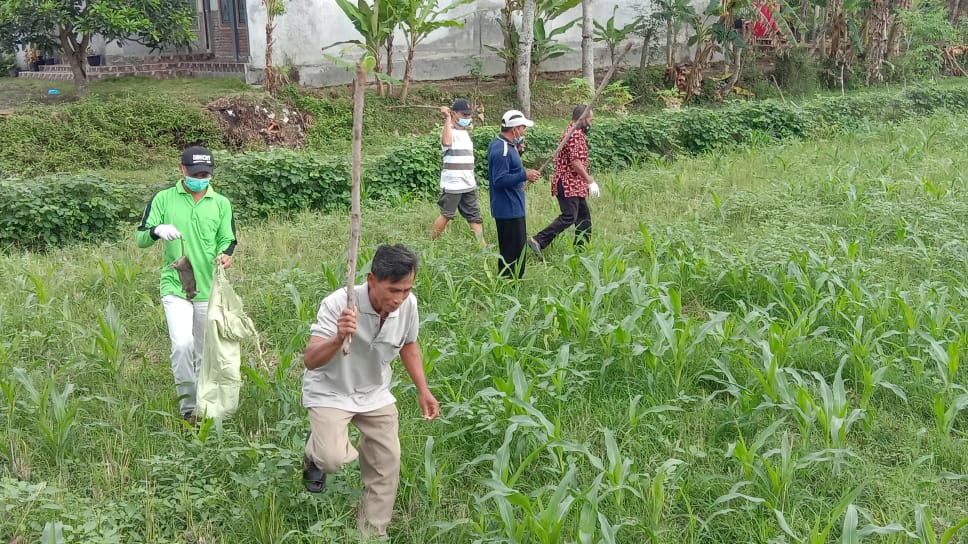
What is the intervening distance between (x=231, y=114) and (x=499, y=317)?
859 cm

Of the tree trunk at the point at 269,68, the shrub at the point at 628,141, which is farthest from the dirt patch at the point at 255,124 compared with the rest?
the shrub at the point at 628,141

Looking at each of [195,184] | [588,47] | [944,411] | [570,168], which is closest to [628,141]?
[588,47]

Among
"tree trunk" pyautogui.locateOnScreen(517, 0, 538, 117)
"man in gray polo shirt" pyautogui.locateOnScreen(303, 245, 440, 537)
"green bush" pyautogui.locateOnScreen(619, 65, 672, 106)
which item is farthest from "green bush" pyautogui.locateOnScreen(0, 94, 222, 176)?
"green bush" pyautogui.locateOnScreen(619, 65, 672, 106)

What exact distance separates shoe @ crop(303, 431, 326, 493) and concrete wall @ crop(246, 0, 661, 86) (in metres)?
11.6

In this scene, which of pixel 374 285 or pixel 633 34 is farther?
pixel 633 34

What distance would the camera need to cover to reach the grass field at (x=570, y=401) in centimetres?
385

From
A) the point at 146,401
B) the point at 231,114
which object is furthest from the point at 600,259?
the point at 231,114

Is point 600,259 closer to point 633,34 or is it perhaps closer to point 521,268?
point 521,268

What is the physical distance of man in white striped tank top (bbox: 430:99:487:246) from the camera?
8125 mm

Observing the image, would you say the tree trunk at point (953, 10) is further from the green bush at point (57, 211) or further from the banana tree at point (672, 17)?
the green bush at point (57, 211)

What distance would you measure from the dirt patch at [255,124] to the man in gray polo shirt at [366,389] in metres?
9.61

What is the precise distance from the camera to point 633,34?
18812 millimetres

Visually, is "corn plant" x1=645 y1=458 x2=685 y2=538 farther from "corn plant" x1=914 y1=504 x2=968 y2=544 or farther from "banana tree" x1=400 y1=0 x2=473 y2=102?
"banana tree" x1=400 y1=0 x2=473 y2=102

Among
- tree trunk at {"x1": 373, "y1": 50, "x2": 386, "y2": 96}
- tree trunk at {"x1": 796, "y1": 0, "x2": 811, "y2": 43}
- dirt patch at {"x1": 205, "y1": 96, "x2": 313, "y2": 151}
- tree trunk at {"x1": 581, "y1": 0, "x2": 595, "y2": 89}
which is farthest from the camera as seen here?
tree trunk at {"x1": 796, "y1": 0, "x2": 811, "y2": 43}
